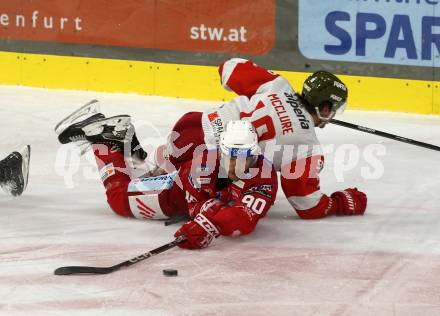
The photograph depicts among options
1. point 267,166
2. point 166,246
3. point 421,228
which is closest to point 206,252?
point 166,246

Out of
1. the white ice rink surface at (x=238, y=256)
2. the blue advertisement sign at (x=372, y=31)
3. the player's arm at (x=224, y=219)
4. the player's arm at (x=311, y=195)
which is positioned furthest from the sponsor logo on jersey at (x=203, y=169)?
the blue advertisement sign at (x=372, y=31)

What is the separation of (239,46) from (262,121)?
3.41 meters

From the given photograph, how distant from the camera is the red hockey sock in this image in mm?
4898

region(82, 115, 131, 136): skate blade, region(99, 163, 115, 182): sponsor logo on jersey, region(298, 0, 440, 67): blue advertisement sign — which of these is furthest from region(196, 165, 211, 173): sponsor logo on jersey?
region(298, 0, 440, 67): blue advertisement sign

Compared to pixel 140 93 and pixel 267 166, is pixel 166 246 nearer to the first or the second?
pixel 267 166

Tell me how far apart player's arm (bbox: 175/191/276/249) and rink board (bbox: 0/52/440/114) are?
12.3 ft

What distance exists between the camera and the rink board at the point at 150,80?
8109 mm

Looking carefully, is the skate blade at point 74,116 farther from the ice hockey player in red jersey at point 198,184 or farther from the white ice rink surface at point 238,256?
the white ice rink surface at point 238,256

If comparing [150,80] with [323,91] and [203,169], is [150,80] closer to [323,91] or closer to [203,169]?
[323,91]

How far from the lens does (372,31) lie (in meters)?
8.00

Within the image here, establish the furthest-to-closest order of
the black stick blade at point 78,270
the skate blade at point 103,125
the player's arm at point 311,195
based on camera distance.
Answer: the skate blade at point 103,125 → the player's arm at point 311,195 → the black stick blade at point 78,270

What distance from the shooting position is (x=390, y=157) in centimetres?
666

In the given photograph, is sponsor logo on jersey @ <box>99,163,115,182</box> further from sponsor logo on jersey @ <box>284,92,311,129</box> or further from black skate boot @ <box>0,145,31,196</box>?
sponsor logo on jersey @ <box>284,92,311,129</box>

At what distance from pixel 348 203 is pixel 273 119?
0.58 m
